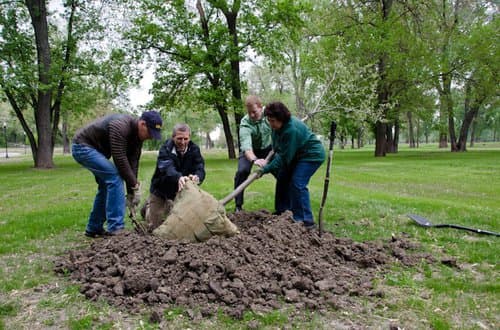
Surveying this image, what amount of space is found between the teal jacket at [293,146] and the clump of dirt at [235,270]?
0.84m

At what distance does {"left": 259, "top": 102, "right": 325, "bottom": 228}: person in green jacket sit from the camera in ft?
14.5

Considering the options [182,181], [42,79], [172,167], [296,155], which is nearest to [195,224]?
[182,181]

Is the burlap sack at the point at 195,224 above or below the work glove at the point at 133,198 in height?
below

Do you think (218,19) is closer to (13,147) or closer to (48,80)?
(48,80)

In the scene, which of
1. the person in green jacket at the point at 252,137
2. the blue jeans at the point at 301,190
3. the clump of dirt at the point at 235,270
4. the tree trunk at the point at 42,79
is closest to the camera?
the clump of dirt at the point at 235,270

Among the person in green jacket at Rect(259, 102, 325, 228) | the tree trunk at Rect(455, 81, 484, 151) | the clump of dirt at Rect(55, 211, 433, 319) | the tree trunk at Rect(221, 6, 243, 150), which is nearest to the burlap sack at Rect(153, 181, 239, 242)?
the clump of dirt at Rect(55, 211, 433, 319)

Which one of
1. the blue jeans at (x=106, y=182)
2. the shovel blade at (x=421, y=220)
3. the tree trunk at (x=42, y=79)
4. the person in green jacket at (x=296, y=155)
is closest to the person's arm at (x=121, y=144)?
the blue jeans at (x=106, y=182)

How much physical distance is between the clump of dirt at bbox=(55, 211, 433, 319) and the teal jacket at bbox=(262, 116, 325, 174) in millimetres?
840

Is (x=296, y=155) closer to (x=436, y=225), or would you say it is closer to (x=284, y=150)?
(x=284, y=150)

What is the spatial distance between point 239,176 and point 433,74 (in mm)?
18747

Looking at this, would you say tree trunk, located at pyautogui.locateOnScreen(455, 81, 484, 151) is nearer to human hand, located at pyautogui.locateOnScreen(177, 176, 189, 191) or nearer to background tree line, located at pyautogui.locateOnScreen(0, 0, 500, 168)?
background tree line, located at pyautogui.locateOnScreen(0, 0, 500, 168)

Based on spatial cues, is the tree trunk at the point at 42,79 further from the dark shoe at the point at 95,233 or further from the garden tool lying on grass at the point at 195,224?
the garden tool lying on grass at the point at 195,224

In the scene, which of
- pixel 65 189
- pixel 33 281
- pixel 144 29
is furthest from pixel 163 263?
pixel 144 29

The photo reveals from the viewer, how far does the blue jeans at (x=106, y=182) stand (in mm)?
4320
